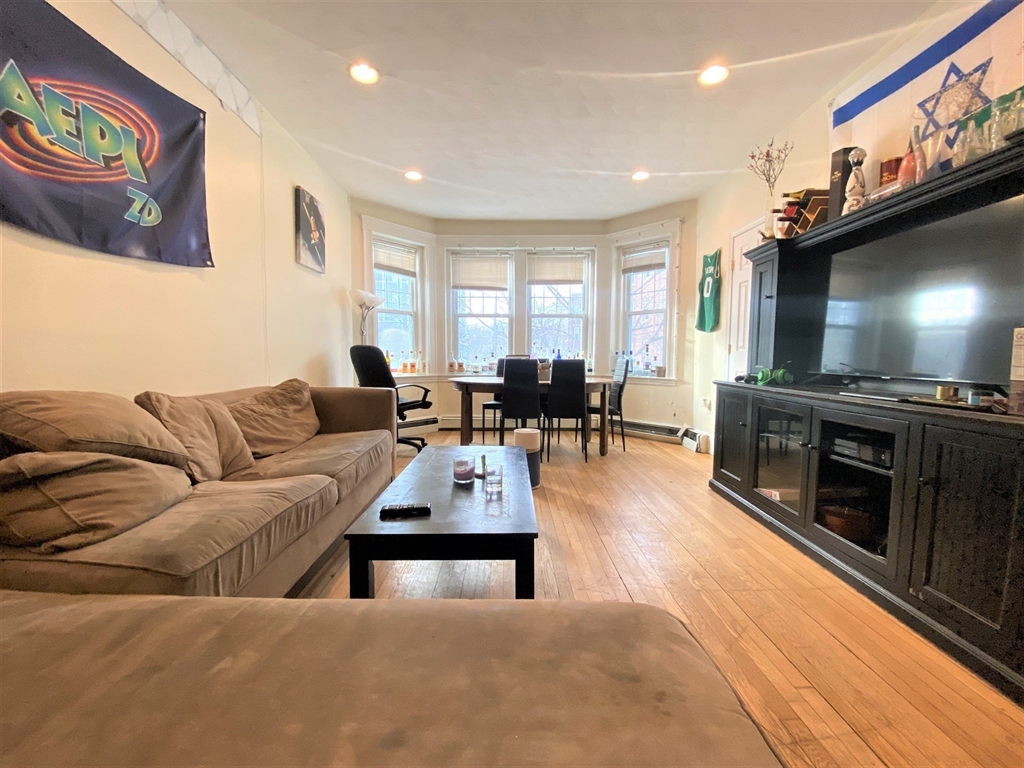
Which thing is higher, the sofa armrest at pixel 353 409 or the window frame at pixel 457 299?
the window frame at pixel 457 299

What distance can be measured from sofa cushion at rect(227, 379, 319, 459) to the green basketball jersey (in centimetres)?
358

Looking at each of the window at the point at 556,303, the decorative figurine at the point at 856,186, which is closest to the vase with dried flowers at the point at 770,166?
the decorative figurine at the point at 856,186

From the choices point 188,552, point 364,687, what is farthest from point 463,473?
point 364,687

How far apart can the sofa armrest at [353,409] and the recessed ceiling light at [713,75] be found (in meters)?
2.79

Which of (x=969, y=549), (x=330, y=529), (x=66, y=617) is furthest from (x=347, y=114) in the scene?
→ (x=969, y=549)

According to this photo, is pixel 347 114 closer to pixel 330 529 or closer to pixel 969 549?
pixel 330 529

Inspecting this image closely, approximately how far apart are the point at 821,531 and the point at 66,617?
8.68 ft

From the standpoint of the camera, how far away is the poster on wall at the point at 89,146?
1368mm

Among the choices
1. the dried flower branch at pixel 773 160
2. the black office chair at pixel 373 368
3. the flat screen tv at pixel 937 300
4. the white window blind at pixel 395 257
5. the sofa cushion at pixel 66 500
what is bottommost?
the sofa cushion at pixel 66 500

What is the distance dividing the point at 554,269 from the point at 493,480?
4075mm

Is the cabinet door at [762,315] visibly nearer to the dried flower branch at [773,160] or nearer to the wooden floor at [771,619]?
the dried flower branch at [773,160]

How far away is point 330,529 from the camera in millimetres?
1750

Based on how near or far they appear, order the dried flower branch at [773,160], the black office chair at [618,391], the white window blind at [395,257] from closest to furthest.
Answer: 1. the dried flower branch at [773,160]
2. the black office chair at [618,391]
3. the white window blind at [395,257]

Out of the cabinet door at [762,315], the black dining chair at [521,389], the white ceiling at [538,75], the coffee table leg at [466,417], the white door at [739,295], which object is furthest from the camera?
the coffee table leg at [466,417]
